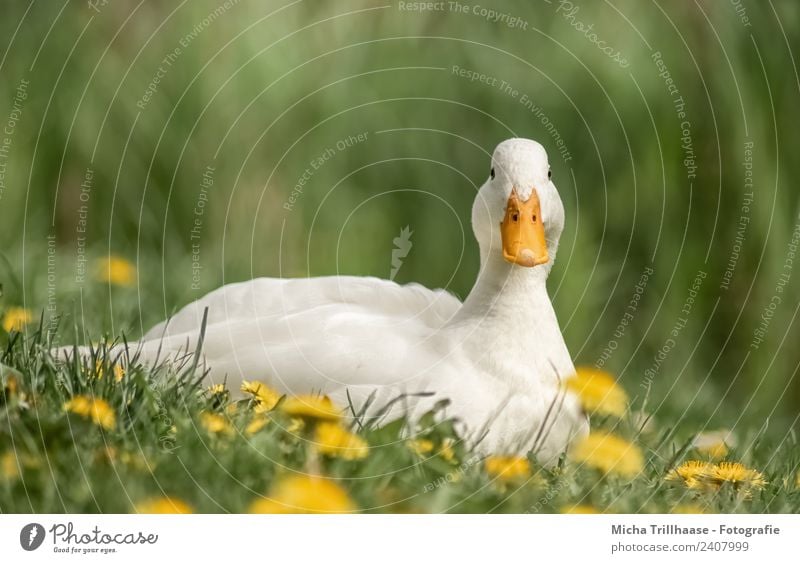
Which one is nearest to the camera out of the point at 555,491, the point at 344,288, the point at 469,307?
the point at 555,491

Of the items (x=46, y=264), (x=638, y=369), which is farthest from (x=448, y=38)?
(x=46, y=264)

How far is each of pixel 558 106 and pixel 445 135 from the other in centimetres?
45

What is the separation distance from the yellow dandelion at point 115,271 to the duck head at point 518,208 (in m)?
1.52

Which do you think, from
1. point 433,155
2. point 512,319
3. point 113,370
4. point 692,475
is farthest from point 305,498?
point 433,155

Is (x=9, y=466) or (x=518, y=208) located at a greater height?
(x=518, y=208)

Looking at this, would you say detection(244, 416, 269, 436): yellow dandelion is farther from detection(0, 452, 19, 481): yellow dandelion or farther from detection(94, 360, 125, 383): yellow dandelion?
detection(0, 452, 19, 481): yellow dandelion

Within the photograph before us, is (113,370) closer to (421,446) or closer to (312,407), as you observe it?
(312,407)

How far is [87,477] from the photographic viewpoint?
2254 millimetres

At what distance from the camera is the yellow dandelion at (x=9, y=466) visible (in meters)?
2.26

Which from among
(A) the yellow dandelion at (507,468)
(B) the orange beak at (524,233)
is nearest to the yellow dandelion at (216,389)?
(A) the yellow dandelion at (507,468)

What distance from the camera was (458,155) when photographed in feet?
14.6

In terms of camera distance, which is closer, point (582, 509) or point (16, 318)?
point (582, 509)

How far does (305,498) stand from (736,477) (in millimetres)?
1101

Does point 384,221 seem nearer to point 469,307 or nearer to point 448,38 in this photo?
point 448,38
